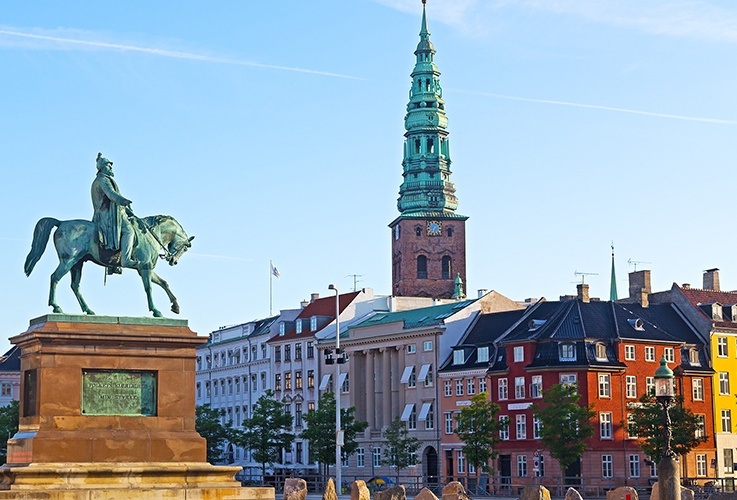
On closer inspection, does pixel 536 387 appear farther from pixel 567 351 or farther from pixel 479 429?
pixel 479 429

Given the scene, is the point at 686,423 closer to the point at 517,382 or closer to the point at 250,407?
A: the point at 517,382

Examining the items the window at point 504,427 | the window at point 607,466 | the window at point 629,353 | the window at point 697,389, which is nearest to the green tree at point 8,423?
the window at point 504,427

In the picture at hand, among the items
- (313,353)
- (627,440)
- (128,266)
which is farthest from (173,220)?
(313,353)

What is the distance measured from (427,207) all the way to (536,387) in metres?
66.7

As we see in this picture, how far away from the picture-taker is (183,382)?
34.6 m

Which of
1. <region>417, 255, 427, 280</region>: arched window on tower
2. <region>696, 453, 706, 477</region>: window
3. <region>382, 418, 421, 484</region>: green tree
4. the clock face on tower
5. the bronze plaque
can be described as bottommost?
<region>696, 453, 706, 477</region>: window

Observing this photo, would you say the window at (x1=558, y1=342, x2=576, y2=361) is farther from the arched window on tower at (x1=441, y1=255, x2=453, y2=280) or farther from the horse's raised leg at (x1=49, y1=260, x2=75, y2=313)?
the arched window on tower at (x1=441, y1=255, x2=453, y2=280)

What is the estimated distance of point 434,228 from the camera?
159375mm

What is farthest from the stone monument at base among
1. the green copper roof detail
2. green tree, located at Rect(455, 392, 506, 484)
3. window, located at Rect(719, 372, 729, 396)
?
the green copper roof detail

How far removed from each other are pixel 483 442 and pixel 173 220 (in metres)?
53.6

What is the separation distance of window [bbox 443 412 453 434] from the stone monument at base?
6646cm

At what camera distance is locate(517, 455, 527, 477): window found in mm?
92312

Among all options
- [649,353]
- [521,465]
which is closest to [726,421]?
[649,353]

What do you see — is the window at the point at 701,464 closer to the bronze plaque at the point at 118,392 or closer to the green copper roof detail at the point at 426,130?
the green copper roof detail at the point at 426,130
